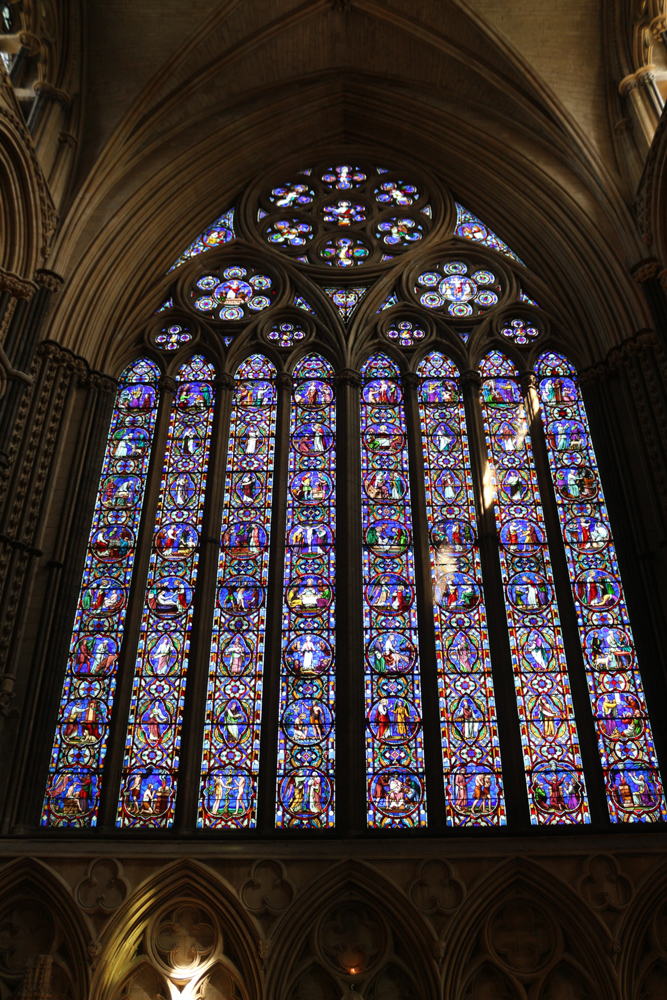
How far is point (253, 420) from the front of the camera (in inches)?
452

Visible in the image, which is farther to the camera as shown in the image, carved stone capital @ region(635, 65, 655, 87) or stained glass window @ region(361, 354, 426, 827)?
carved stone capital @ region(635, 65, 655, 87)

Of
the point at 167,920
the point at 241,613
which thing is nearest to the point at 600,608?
the point at 241,613

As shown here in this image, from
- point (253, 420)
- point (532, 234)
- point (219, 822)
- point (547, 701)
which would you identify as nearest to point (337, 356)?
point (253, 420)

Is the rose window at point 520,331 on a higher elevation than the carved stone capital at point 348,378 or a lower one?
higher

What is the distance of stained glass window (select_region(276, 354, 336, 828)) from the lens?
349 inches

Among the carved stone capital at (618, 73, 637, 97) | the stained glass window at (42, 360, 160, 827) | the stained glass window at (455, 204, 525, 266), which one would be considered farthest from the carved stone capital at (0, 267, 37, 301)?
the carved stone capital at (618, 73, 637, 97)

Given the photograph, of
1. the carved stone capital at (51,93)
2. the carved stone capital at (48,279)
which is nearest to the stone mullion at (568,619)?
the carved stone capital at (48,279)

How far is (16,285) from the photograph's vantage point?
32.0 feet

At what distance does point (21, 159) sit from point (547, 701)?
Answer: 797 cm

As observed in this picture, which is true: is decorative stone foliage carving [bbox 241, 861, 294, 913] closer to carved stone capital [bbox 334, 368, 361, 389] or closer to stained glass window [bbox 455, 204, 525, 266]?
carved stone capital [bbox 334, 368, 361, 389]

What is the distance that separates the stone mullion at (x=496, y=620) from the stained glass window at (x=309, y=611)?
5.40ft

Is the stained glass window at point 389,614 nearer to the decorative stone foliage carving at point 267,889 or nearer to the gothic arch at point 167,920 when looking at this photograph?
the decorative stone foliage carving at point 267,889

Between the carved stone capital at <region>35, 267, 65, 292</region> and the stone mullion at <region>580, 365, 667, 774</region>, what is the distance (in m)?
6.32

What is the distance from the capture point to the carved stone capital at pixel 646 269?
10.3m
